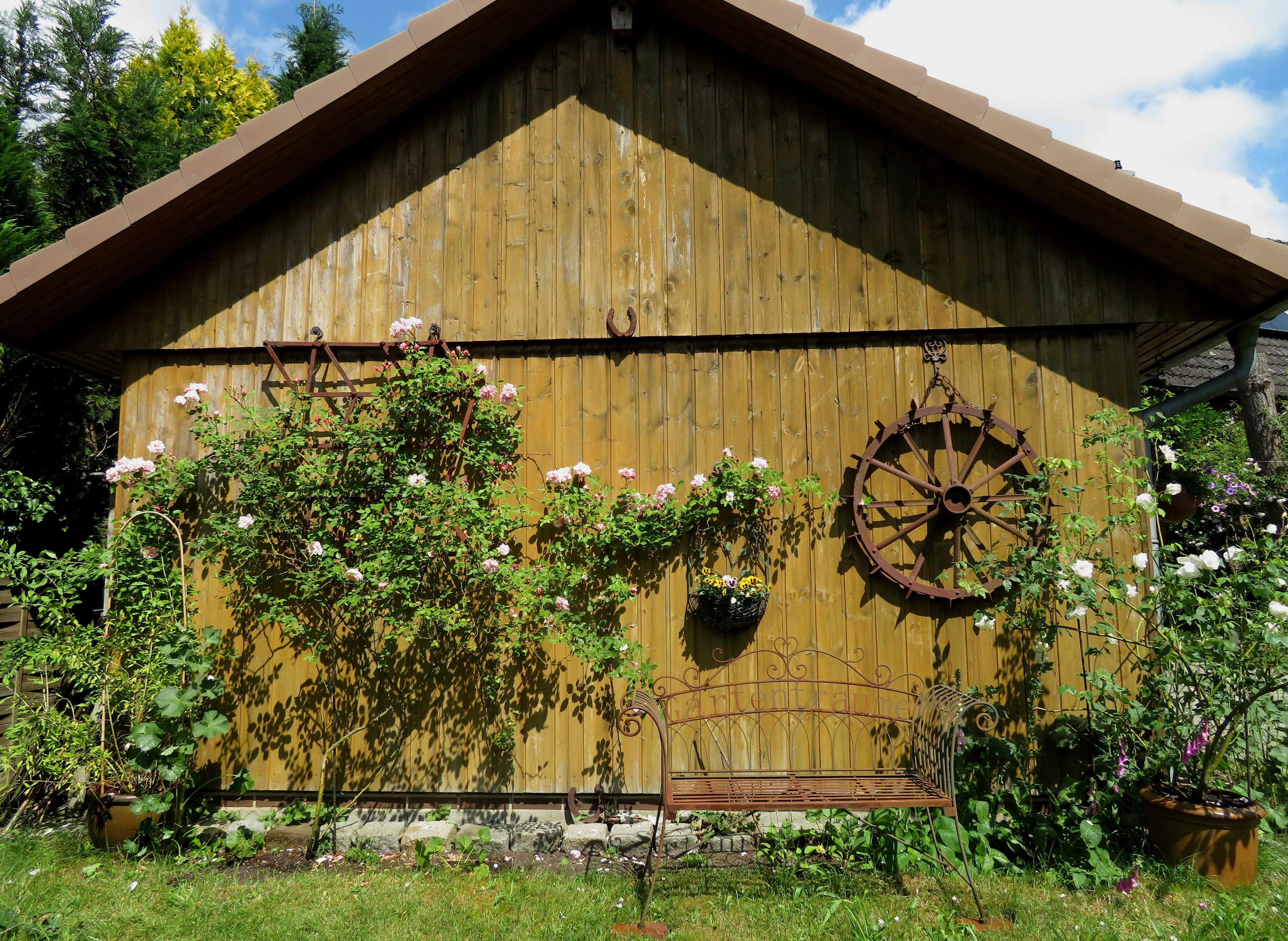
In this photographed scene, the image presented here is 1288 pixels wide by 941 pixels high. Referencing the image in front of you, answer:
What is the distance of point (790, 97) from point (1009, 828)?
13.9 ft

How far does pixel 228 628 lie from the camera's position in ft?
14.9

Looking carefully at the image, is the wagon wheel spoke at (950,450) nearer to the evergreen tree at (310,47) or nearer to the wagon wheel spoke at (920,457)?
the wagon wheel spoke at (920,457)

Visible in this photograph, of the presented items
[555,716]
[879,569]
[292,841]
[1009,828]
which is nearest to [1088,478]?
[879,569]

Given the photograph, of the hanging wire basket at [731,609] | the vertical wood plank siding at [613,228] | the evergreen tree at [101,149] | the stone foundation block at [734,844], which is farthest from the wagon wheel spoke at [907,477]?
the evergreen tree at [101,149]

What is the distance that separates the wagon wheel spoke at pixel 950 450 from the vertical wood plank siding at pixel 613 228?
0.56 m

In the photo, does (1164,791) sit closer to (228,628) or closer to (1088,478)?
(1088,478)

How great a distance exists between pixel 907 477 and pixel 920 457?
0.51 feet

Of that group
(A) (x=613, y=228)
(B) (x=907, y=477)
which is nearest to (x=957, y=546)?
(B) (x=907, y=477)

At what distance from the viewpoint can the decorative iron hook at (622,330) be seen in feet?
14.9

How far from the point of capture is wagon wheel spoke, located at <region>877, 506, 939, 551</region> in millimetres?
4320

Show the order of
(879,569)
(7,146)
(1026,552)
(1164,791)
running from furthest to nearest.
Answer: (7,146), (879,569), (1026,552), (1164,791)

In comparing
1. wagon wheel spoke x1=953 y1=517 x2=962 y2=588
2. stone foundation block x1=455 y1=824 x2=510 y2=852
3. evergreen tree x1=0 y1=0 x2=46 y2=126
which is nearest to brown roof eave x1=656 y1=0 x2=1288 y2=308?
wagon wheel spoke x1=953 y1=517 x2=962 y2=588

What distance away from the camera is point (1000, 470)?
434 centimetres

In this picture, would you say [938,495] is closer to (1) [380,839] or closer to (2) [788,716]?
(2) [788,716]
